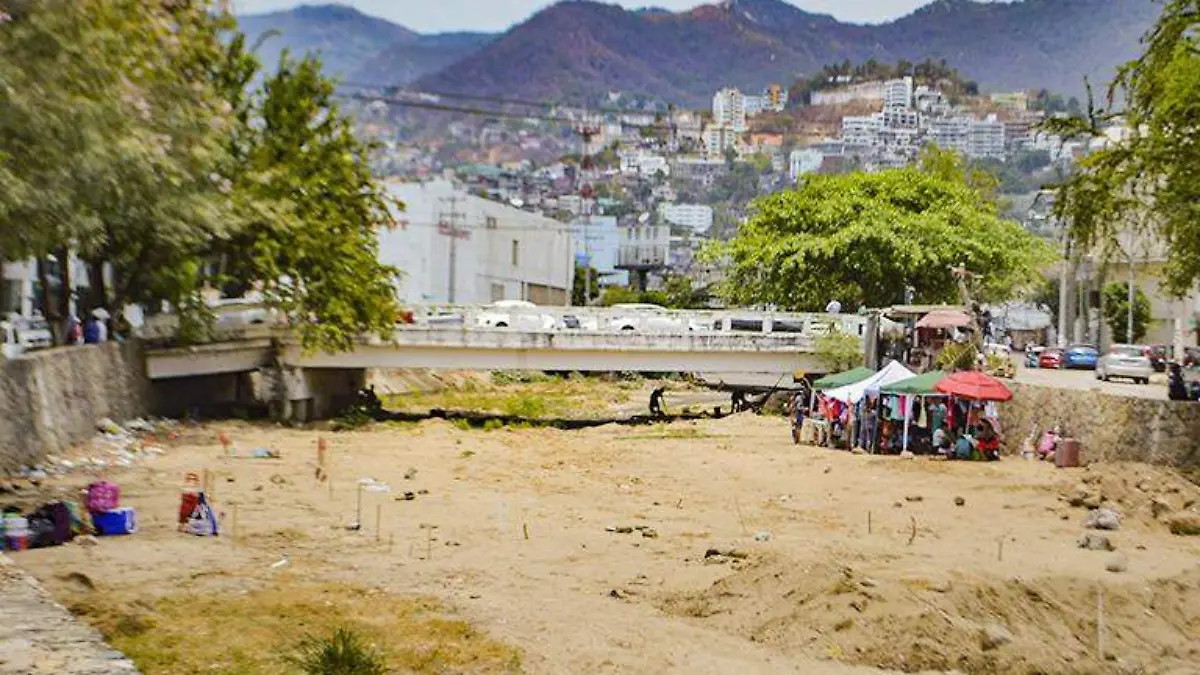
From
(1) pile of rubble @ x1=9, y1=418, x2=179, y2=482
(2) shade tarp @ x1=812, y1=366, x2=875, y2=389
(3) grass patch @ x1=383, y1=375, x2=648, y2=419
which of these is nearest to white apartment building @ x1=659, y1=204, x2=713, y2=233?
(3) grass patch @ x1=383, y1=375, x2=648, y2=419

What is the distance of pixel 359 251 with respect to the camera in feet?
142

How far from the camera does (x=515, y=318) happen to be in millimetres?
47875

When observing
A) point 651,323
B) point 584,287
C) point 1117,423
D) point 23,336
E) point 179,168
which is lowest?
point 1117,423

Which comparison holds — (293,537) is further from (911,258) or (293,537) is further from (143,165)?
(911,258)

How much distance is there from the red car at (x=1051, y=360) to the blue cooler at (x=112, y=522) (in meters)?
41.7

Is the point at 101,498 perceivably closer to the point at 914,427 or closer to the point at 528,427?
the point at 914,427

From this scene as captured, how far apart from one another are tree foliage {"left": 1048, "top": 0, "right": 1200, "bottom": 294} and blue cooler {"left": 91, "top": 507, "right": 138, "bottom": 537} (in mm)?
18699

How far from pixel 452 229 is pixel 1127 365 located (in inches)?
1624

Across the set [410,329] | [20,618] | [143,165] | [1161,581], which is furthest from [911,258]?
[20,618]

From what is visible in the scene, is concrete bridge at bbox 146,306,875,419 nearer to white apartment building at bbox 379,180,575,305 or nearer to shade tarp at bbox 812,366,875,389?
shade tarp at bbox 812,366,875,389

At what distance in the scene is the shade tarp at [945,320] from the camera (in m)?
41.5

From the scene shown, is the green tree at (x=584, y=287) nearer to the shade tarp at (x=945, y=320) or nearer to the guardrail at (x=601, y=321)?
the guardrail at (x=601, y=321)

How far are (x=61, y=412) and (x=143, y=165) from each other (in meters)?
6.19

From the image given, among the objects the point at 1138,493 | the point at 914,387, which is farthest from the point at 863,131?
the point at 1138,493
